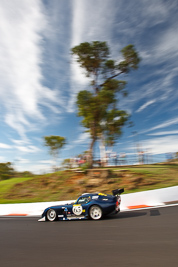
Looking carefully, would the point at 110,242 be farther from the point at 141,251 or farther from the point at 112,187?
the point at 112,187

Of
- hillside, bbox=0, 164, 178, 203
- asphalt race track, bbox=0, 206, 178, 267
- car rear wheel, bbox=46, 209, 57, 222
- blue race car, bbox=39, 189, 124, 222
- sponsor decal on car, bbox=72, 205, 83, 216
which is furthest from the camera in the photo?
hillside, bbox=0, 164, 178, 203

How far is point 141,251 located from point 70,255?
127 centimetres

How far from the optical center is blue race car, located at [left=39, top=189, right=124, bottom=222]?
7.22m

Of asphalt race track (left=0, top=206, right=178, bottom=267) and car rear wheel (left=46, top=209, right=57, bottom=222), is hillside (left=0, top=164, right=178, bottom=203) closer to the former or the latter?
car rear wheel (left=46, top=209, right=57, bottom=222)

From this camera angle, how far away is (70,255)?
364 cm

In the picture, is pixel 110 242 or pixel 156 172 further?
pixel 156 172

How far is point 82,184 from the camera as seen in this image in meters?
15.7

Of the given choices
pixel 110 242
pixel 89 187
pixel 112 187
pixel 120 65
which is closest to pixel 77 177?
pixel 89 187

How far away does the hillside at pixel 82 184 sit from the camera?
47.2 feet

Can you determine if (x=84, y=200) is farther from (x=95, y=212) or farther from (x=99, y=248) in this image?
(x=99, y=248)

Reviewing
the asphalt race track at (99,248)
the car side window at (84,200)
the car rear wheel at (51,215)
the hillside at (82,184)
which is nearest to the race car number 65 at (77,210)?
the car side window at (84,200)

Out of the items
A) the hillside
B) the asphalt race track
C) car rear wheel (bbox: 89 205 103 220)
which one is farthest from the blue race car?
the hillside

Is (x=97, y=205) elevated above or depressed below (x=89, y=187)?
below

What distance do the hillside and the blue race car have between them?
646cm
